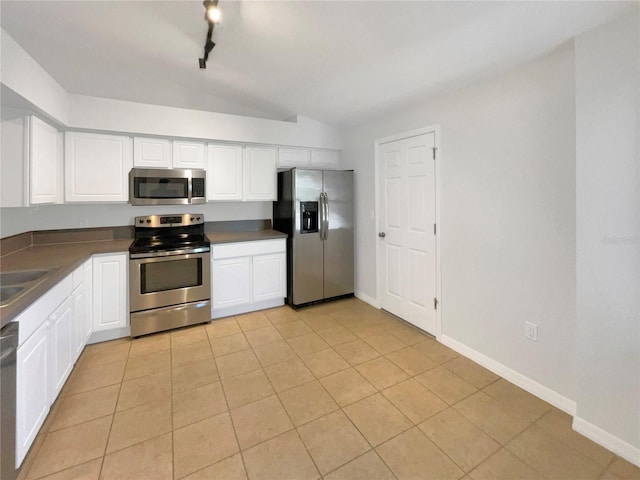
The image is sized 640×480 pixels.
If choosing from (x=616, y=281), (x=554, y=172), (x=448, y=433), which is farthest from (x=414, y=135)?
(x=448, y=433)

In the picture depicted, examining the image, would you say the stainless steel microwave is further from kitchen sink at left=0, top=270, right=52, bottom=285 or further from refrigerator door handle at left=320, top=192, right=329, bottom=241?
refrigerator door handle at left=320, top=192, right=329, bottom=241

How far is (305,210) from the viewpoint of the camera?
3.72m

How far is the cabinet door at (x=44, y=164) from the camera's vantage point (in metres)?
2.32

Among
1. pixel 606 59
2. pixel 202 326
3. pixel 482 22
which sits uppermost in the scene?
pixel 482 22

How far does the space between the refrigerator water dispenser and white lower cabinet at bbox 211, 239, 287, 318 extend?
1.09ft

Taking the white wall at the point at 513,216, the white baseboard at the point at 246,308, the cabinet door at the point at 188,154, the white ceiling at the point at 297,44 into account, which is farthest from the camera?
the white baseboard at the point at 246,308

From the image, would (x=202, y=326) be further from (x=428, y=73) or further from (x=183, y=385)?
(x=428, y=73)

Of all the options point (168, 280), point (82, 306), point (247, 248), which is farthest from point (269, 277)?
point (82, 306)

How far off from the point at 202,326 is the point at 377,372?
1970 mm

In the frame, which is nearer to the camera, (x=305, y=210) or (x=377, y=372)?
(x=377, y=372)

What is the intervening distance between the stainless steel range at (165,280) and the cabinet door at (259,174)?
0.87 m

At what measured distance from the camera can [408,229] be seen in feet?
10.7

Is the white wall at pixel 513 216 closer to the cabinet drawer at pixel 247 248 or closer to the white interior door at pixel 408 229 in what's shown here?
the white interior door at pixel 408 229

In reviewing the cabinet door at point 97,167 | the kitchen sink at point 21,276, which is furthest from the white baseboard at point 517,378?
the cabinet door at point 97,167
